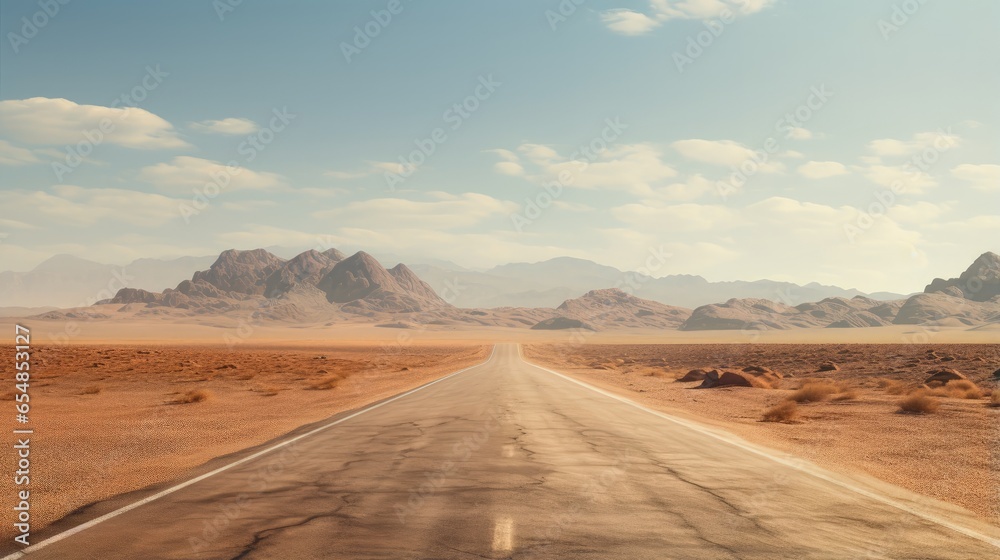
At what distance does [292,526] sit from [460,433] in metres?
6.79

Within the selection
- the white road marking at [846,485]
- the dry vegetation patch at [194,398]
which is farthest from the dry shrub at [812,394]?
the dry vegetation patch at [194,398]

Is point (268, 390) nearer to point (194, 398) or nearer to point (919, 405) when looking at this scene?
point (194, 398)

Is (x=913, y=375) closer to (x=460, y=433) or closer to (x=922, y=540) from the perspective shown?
(x=460, y=433)

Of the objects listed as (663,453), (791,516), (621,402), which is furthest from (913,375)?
(791,516)

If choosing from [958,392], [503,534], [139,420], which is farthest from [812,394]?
[139,420]

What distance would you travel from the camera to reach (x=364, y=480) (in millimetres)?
8211

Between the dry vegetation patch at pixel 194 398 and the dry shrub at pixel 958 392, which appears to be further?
the dry vegetation patch at pixel 194 398

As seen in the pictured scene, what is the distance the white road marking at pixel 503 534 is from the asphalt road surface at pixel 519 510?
26 millimetres

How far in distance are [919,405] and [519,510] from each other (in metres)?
16.3

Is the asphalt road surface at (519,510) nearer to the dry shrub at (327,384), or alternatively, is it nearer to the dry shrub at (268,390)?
the dry shrub at (268,390)

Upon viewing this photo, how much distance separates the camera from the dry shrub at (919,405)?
17831 mm

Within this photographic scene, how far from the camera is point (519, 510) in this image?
6.57m

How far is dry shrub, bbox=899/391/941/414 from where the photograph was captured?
1783 cm

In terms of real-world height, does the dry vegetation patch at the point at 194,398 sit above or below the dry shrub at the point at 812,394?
below
